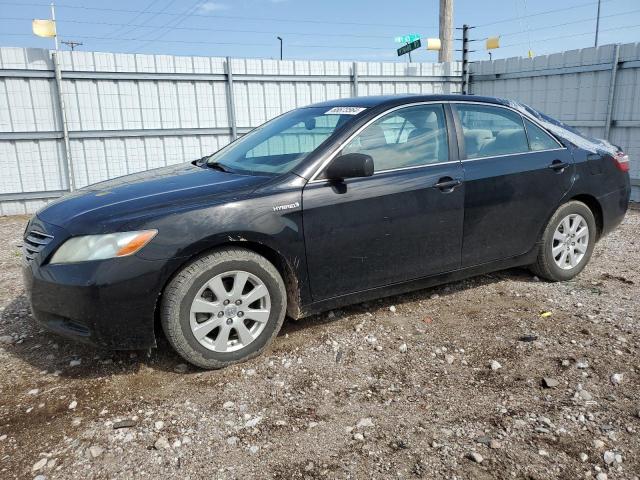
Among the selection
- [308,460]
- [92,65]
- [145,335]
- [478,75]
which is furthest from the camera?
[478,75]

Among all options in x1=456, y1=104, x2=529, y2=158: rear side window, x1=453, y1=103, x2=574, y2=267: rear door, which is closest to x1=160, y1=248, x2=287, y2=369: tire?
x1=453, y1=103, x2=574, y2=267: rear door

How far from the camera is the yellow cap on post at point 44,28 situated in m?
8.91

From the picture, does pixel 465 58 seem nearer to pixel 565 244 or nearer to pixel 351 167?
pixel 565 244

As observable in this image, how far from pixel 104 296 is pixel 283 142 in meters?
1.82

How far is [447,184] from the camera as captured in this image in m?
3.72

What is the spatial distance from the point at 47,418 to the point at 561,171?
414 cm

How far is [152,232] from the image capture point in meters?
2.88

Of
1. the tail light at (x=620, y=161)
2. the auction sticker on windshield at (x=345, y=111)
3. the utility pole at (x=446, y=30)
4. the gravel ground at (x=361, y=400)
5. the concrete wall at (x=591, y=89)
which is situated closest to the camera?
the gravel ground at (x=361, y=400)

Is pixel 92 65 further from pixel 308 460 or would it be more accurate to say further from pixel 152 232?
pixel 308 460

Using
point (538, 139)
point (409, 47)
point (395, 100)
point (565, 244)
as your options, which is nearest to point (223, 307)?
point (395, 100)

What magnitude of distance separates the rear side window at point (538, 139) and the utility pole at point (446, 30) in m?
8.58

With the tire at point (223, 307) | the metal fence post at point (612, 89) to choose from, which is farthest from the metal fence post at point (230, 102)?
the tire at point (223, 307)

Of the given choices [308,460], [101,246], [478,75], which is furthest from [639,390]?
[478,75]

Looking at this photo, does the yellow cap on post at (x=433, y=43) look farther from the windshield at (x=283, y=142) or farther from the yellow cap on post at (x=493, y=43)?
the windshield at (x=283, y=142)
